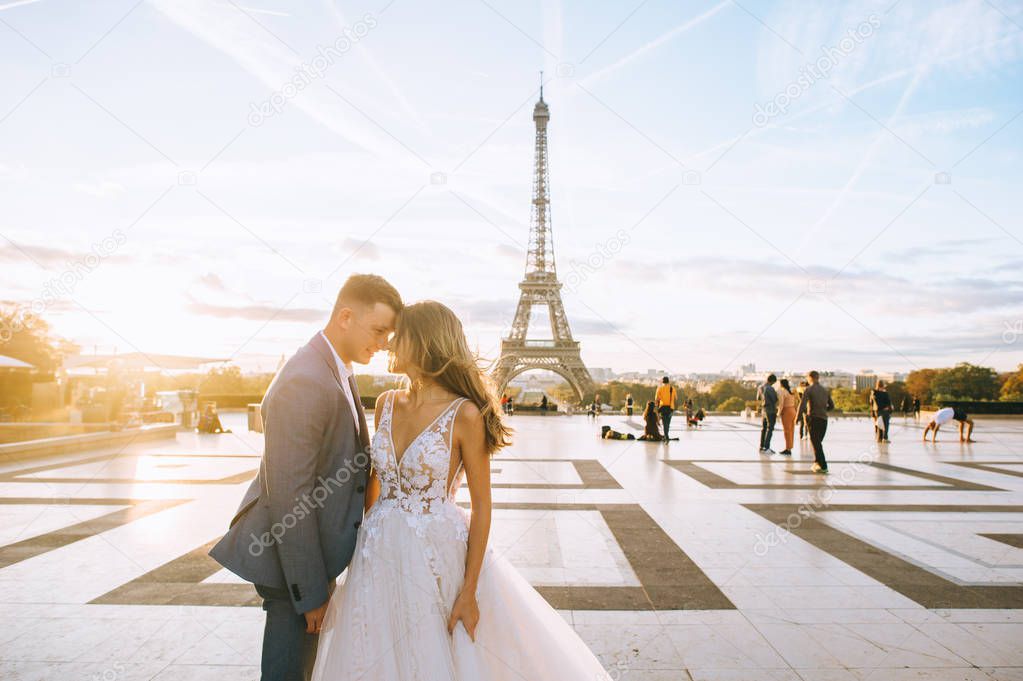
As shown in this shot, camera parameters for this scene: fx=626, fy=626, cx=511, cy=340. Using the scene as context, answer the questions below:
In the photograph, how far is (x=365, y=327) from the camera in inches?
80.2

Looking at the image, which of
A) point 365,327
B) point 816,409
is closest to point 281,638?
point 365,327

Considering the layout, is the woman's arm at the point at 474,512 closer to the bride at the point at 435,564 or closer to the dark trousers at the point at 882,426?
the bride at the point at 435,564

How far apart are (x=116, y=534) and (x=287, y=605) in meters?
4.15

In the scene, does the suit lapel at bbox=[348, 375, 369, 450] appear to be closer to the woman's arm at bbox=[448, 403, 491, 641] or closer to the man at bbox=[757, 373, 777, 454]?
the woman's arm at bbox=[448, 403, 491, 641]

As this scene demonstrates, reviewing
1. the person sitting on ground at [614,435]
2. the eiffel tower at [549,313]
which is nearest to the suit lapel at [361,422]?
the person sitting on ground at [614,435]

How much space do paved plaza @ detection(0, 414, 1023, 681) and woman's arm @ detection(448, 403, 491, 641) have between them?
1.31m

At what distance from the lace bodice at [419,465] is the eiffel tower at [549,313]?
34414 millimetres

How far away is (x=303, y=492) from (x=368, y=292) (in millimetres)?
652

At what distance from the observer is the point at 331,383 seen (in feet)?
6.40

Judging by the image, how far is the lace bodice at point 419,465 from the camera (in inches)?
76.2

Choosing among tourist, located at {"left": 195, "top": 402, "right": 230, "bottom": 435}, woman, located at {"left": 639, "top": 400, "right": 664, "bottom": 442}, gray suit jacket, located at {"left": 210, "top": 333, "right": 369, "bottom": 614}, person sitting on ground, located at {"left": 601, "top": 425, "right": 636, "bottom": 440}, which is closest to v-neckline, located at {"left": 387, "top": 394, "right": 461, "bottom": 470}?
gray suit jacket, located at {"left": 210, "top": 333, "right": 369, "bottom": 614}

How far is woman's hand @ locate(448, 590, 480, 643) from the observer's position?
74.5 inches

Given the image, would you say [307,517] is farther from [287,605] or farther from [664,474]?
[664,474]

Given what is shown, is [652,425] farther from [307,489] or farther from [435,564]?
[307,489]
